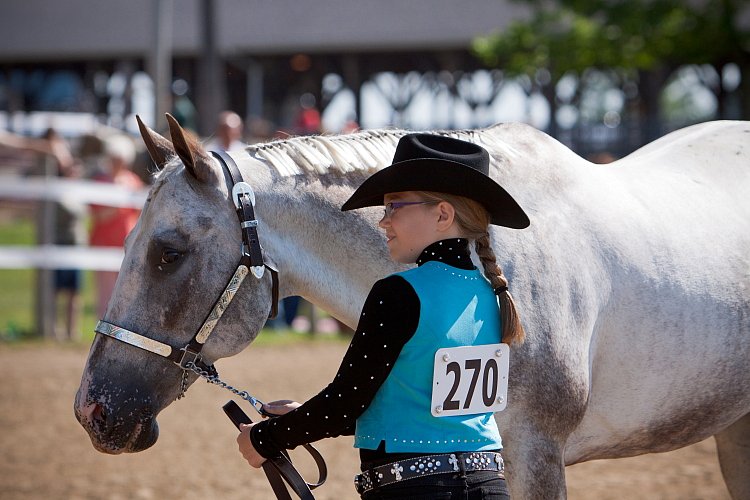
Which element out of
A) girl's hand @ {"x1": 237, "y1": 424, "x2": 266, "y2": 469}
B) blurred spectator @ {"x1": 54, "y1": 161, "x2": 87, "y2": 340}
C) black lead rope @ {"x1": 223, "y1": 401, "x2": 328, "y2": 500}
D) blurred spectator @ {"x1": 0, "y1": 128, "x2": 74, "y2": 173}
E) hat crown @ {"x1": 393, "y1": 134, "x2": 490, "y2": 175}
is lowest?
blurred spectator @ {"x1": 54, "y1": 161, "x2": 87, "y2": 340}

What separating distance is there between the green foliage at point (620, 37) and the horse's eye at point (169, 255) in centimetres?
1723

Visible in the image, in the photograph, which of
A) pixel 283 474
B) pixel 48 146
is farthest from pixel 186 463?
pixel 48 146

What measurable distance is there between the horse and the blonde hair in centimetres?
53

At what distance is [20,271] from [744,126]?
58.2 feet

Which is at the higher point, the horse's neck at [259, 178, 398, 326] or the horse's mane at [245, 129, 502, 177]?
the horse's mane at [245, 129, 502, 177]

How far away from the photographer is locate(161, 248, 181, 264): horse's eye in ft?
9.58

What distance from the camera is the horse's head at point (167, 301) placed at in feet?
9.48

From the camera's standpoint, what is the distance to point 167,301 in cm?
291

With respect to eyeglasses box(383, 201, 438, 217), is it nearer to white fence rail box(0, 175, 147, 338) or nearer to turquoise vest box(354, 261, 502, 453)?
turquoise vest box(354, 261, 502, 453)

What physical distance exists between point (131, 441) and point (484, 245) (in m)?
1.28

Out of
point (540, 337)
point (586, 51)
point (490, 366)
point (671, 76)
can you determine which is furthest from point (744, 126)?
point (671, 76)

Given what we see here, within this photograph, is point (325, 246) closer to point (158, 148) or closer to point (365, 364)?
point (158, 148)

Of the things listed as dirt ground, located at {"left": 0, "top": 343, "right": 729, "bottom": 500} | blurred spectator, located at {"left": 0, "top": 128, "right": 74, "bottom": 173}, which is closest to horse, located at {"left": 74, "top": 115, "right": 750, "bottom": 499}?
Result: dirt ground, located at {"left": 0, "top": 343, "right": 729, "bottom": 500}

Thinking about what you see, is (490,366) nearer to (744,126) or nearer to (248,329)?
(248,329)
